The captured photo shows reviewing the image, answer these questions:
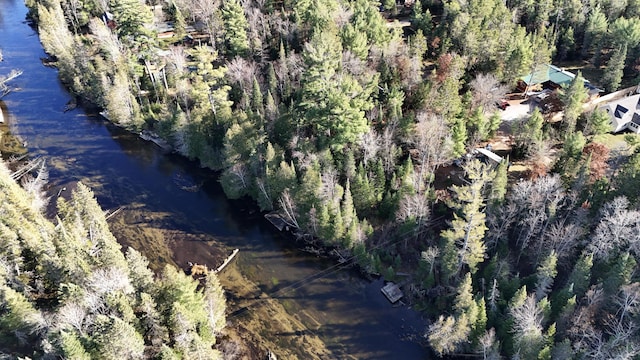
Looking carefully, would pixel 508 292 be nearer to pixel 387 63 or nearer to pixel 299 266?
pixel 299 266

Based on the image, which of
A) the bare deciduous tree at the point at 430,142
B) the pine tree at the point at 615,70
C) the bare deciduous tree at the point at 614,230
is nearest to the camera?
the bare deciduous tree at the point at 614,230

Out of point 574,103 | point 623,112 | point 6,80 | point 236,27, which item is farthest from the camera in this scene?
point 6,80

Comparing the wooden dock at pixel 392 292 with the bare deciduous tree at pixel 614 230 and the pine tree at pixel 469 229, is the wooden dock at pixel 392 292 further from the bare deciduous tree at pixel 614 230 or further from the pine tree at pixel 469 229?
the bare deciduous tree at pixel 614 230

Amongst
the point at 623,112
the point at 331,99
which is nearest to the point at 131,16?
the point at 331,99

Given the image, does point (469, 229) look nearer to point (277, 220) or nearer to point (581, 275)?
point (581, 275)

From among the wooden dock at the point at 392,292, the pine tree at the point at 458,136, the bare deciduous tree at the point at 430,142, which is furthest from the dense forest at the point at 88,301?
the pine tree at the point at 458,136

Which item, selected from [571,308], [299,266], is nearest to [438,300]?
[571,308]

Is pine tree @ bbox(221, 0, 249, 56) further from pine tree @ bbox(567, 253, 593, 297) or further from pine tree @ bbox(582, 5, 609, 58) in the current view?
pine tree @ bbox(582, 5, 609, 58)
